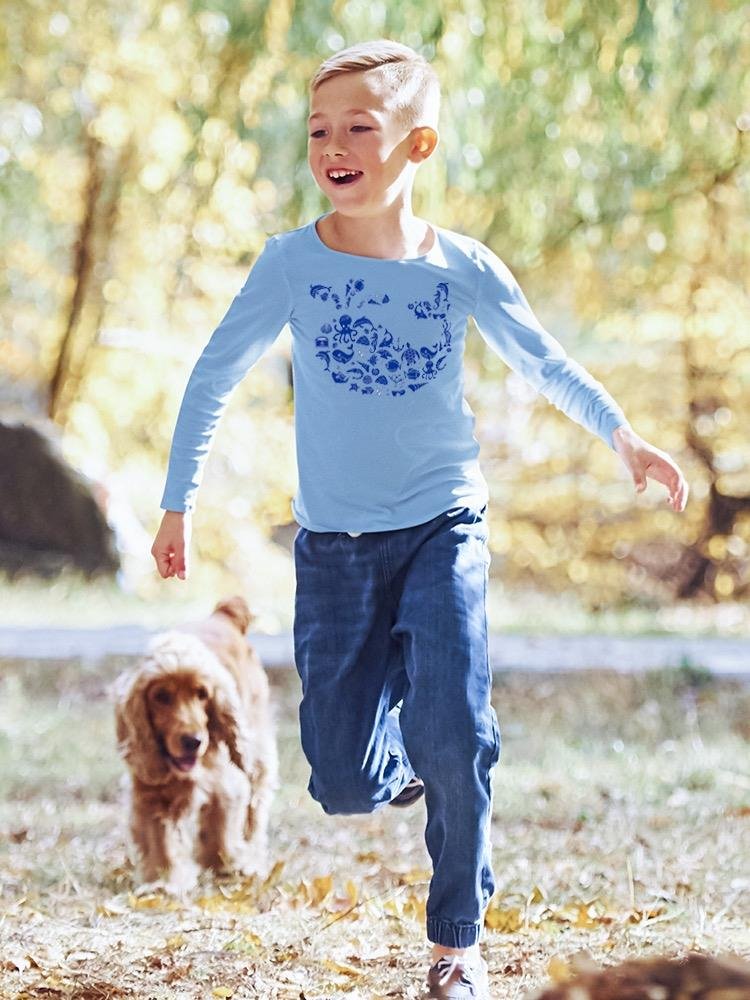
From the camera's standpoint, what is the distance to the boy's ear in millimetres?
2693

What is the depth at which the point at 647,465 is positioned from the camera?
8.43 ft

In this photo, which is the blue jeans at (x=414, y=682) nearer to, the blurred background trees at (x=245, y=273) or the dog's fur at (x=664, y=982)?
the dog's fur at (x=664, y=982)

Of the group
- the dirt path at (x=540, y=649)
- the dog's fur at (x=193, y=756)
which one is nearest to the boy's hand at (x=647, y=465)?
the dog's fur at (x=193, y=756)

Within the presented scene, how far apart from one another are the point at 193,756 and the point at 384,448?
1194 mm

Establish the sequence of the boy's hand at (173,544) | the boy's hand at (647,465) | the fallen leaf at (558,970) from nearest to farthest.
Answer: the fallen leaf at (558,970) → the boy's hand at (647,465) → the boy's hand at (173,544)

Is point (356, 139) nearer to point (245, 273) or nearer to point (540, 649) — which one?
point (540, 649)

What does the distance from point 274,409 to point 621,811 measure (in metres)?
5.47

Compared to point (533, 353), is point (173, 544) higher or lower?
lower

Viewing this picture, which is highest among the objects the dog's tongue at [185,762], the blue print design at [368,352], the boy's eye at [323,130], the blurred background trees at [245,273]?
the blurred background trees at [245,273]

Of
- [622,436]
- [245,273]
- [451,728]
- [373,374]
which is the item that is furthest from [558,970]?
[245,273]

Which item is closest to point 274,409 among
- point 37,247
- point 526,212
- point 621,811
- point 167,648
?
point 37,247

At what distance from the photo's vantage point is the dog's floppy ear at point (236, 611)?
151 inches

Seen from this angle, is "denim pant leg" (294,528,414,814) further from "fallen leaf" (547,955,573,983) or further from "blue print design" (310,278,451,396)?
"fallen leaf" (547,955,573,983)

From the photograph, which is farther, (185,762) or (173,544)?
(185,762)
